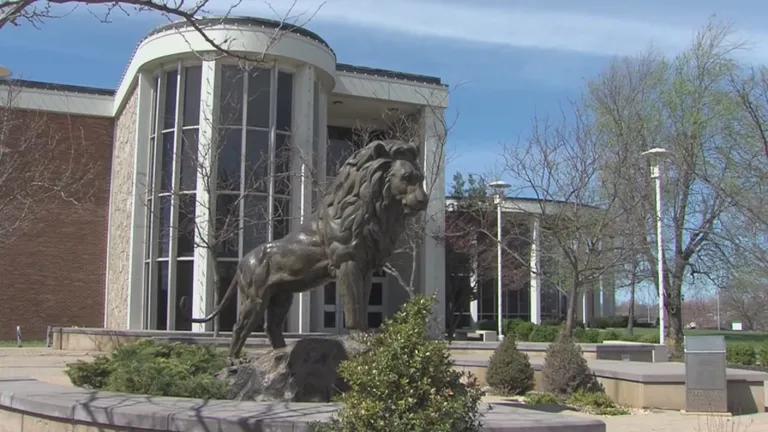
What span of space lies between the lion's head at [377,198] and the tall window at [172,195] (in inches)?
739

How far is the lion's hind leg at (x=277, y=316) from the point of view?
9096 mm

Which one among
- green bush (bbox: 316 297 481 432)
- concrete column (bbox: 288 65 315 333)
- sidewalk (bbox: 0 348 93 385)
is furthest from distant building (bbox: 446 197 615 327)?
green bush (bbox: 316 297 481 432)

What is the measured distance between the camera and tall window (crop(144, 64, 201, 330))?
26922 millimetres

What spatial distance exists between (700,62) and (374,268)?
23544mm

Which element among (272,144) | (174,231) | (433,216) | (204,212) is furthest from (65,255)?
(433,216)

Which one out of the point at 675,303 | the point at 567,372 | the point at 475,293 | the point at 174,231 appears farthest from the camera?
the point at 475,293

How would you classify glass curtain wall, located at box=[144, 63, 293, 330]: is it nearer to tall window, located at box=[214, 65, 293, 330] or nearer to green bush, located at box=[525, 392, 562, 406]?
tall window, located at box=[214, 65, 293, 330]

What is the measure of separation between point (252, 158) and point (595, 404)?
677 inches

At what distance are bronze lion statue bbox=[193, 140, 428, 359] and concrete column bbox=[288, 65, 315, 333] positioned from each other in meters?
17.7

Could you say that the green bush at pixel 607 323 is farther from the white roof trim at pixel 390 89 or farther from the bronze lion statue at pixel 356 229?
the bronze lion statue at pixel 356 229

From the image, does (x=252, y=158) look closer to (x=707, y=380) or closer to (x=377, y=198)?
(x=707, y=380)

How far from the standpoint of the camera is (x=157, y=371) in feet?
28.6

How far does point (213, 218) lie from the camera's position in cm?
2316

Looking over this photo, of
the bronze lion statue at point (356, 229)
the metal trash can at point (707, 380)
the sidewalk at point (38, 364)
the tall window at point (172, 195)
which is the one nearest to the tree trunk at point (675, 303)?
the metal trash can at point (707, 380)
